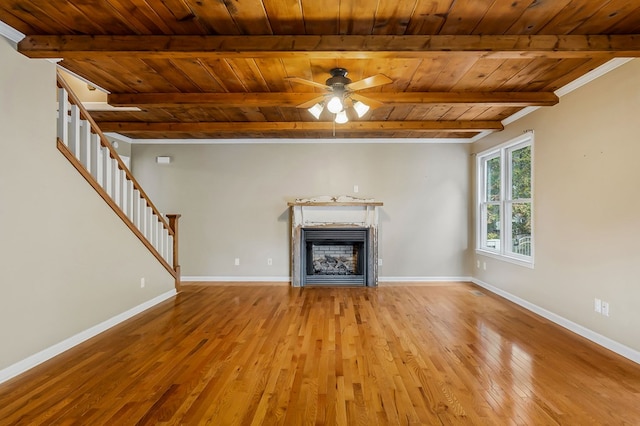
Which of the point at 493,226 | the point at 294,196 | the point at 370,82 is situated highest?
the point at 370,82

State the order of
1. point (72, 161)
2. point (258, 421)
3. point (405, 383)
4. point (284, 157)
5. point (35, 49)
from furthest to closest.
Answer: point (284, 157) < point (72, 161) < point (35, 49) < point (405, 383) < point (258, 421)

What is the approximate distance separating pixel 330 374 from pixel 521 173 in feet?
12.5

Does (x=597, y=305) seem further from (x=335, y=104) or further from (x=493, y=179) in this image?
(x=335, y=104)

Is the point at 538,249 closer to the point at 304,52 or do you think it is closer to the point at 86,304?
the point at 304,52

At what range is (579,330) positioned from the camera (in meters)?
3.32

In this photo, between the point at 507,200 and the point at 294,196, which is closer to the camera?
the point at 507,200

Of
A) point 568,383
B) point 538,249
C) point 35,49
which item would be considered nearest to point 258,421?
point 568,383

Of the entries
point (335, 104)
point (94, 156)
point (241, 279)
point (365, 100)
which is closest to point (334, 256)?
point (241, 279)

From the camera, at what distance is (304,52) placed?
2475 mm

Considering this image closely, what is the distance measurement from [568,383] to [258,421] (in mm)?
2195

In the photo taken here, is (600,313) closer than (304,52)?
No

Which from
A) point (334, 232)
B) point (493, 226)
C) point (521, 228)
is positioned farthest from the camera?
point (334, 232)

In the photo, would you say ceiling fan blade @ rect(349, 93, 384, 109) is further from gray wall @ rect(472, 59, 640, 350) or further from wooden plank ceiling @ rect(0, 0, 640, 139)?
A: gray wall @ rect(472, 59, 640, 350)

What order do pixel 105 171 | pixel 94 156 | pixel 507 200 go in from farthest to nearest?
pixel 507 200
pixel 105 171
pixel 94 156
